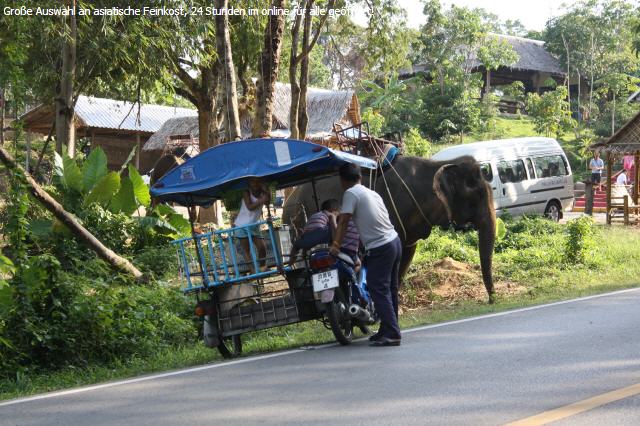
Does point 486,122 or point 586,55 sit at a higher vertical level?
point 586,55

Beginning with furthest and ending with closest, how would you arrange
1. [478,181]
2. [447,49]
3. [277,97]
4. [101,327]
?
[447,49] < [277,97] < [478,181] < [101,327]

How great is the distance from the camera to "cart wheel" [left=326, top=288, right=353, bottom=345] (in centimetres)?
888

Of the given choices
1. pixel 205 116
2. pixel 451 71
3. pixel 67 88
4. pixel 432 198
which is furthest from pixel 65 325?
pixel 451 71

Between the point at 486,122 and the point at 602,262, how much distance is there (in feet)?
96.4

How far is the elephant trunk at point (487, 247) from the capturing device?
13.1 meters

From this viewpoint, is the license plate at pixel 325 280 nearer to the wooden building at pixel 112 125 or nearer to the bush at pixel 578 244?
the bush at pixel 578 244

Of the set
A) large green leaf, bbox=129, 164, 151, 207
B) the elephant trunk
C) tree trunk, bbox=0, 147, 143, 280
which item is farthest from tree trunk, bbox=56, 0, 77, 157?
the elephant trunk

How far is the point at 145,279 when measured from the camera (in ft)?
46.1

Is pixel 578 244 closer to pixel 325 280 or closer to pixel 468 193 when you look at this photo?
pixel 468 193

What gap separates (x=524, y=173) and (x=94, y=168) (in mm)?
13502

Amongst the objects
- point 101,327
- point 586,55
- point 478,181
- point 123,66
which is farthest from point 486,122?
point 101,327

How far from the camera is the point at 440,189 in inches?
524

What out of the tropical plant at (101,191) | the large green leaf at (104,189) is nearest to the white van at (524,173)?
the tropical plant at (101,191)

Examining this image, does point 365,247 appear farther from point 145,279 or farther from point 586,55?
point 586,55
